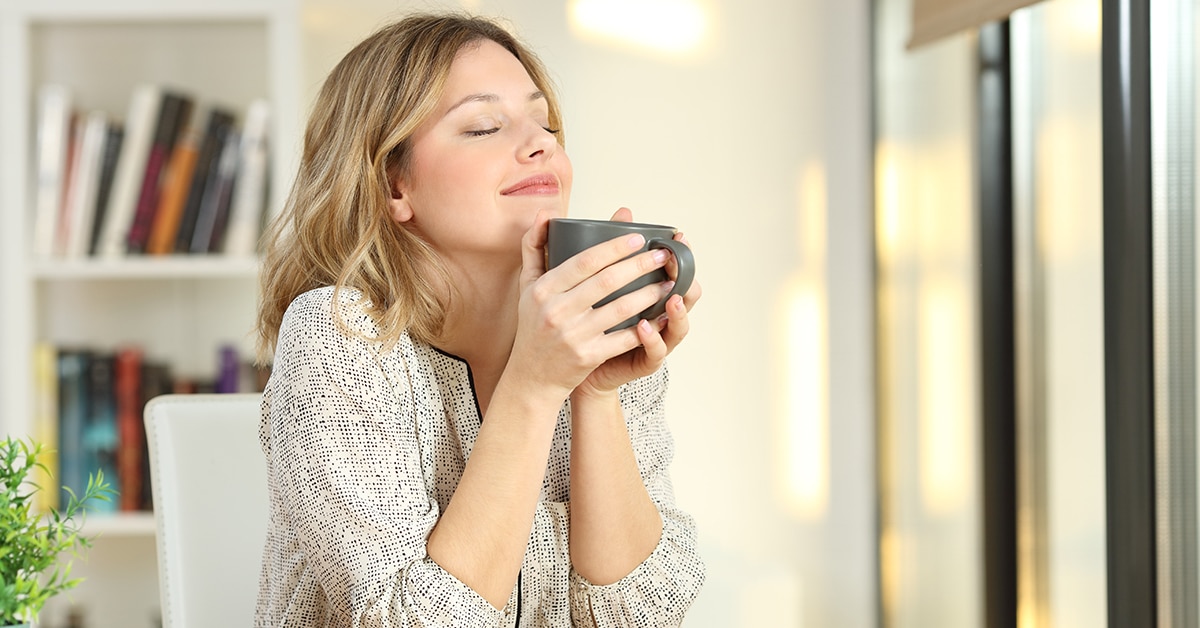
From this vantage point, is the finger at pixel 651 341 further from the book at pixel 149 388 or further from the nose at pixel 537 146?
the book at pixel 149 388

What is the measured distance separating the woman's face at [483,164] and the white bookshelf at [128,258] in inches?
46.8

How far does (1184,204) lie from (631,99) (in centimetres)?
125

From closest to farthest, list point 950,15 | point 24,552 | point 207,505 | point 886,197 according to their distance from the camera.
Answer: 1. point 24,552
2. point 207,505
3. point 950,15
4. point 886,197

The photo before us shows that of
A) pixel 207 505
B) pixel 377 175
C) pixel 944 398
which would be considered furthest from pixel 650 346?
pixel 944 398

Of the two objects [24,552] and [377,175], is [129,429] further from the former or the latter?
[24,552]

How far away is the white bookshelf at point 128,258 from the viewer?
2131 mm

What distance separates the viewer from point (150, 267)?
2184 millimetres

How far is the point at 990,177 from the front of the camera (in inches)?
82.4

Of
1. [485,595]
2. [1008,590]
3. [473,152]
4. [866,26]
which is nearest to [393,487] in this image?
[485,595]

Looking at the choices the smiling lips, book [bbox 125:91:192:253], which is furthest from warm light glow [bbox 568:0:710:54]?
the smiling lips

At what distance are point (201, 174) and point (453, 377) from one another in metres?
1.34

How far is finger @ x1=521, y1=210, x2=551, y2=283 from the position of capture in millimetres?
962

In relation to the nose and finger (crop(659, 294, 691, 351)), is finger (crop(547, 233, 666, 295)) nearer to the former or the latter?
finger (crop(659, 294, 691, 351))

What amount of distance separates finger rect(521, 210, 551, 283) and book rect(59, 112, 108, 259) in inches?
61.6
